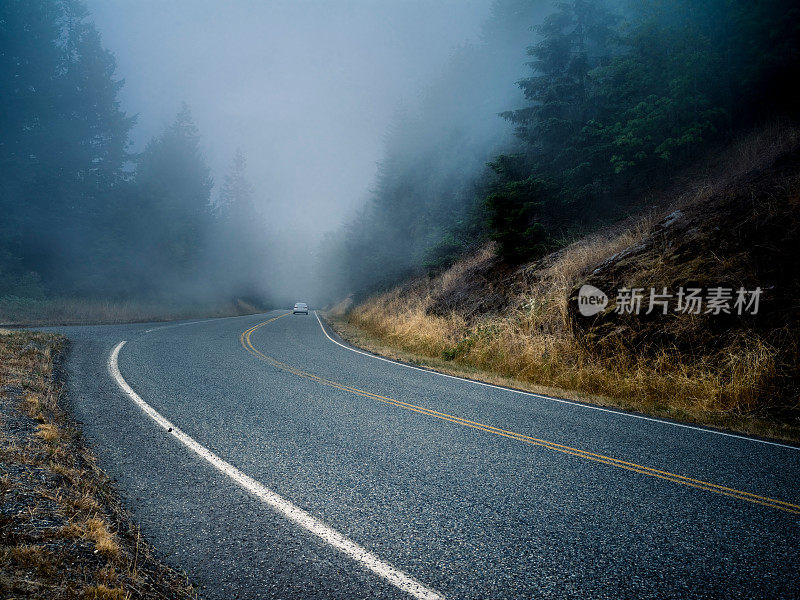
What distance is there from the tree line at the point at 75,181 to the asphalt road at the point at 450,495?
22812mm

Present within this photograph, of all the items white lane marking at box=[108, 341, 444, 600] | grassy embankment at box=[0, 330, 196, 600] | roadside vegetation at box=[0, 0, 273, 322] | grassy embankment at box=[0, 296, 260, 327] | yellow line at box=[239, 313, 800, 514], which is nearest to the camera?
grassy embankment at box=[0, 330, 196, 600]

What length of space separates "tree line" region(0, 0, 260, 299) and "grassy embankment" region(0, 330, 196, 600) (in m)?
22.7

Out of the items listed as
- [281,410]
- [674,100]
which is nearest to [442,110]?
[674,100]

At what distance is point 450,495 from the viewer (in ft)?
10.7


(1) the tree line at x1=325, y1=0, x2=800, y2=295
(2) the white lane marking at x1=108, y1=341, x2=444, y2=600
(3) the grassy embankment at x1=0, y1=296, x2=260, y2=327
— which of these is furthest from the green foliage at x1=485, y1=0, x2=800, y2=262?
(3) the grassy embankment at x1=0, y1=296, x2=260, y2=327

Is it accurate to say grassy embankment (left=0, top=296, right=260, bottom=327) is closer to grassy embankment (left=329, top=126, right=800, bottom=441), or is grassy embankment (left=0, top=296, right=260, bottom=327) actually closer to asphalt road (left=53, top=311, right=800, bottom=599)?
grassy embankment (left=329, top=126, right=800, bottom=441)

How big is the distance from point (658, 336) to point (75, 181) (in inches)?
1224

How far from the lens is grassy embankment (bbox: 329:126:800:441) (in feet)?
19.7

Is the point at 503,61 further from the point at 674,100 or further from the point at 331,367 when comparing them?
the point at 331,367

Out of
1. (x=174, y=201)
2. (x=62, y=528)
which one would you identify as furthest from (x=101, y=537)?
(x=174, y=201)

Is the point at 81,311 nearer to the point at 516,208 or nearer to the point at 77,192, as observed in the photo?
the point at 77,192

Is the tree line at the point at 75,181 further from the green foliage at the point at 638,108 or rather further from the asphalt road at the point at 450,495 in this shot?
the green foliage at the point at 638,108

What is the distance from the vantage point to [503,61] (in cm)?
3291

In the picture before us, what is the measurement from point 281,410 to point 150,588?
11.6ft
